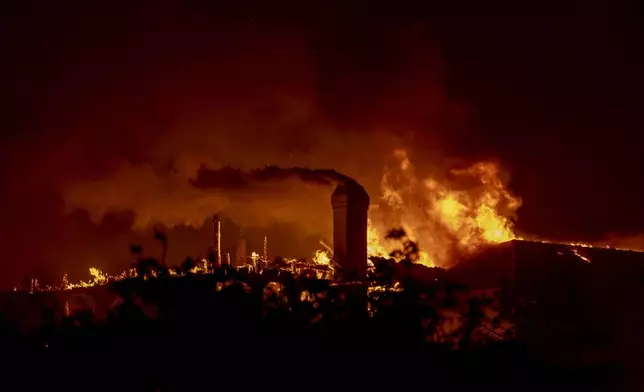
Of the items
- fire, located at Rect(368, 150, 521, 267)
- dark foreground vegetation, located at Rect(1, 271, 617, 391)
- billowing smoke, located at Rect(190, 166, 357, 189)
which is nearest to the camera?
dark foreground vegetation, located at Rect(1, 271, 617, 391)

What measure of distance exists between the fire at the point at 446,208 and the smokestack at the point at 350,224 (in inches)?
222

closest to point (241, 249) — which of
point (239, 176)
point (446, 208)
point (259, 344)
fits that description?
point (239, 176)

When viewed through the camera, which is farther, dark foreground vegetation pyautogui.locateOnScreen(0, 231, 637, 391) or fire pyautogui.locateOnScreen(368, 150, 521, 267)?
fire pyautogui.locateOnScreen(368, 150, 521, 267)

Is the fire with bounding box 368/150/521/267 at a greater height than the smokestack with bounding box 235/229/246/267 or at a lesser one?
greater

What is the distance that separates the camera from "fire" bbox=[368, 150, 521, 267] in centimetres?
1970

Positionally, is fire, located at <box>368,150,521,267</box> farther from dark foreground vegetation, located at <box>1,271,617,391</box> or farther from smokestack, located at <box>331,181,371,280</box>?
dark foreground vegetation, located at <box>1,271,617,391</box>

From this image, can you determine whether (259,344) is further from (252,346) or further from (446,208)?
(446,208)

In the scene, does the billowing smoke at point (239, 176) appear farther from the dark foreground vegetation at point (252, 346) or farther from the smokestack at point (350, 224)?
the dark foreground vegetation at point (252, 346)

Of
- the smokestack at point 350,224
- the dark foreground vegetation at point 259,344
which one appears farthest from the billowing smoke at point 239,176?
the dark foreground vegetation at point 259,344

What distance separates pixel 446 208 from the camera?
20562mm

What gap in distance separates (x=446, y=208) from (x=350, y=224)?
8147 millimetres

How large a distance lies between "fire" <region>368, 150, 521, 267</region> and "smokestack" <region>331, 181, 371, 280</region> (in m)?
5.64

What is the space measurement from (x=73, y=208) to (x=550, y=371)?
50.7 feet

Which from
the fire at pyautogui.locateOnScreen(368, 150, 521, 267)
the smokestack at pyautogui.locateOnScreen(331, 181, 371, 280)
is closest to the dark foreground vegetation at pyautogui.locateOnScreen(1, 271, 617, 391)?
the smokestack at pyautogui.locateOnScreen(331, 181, 371, 280)
